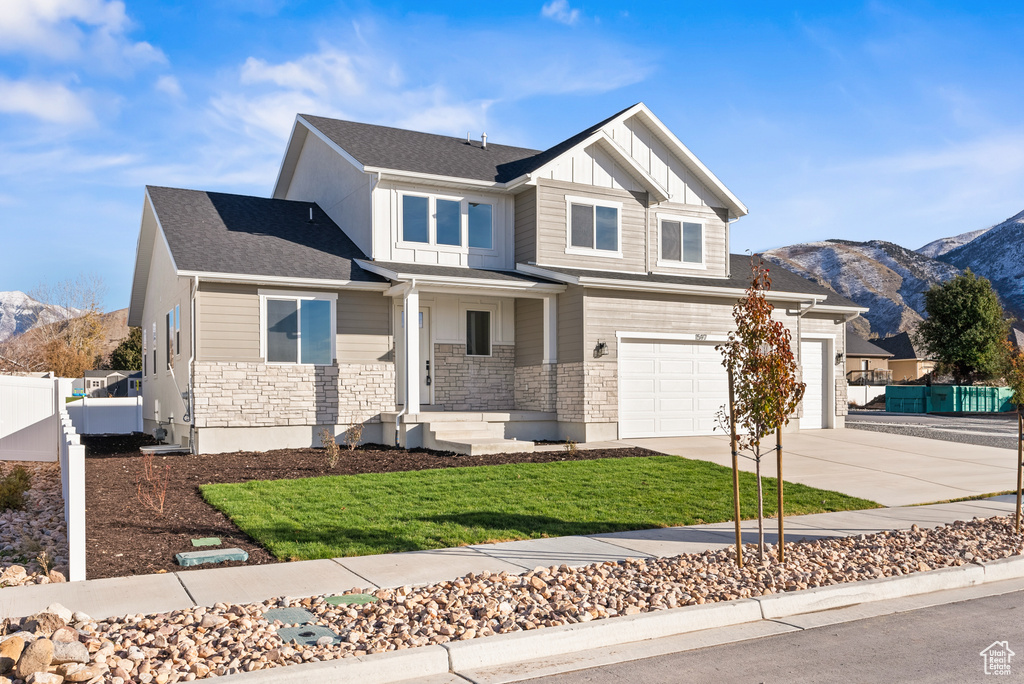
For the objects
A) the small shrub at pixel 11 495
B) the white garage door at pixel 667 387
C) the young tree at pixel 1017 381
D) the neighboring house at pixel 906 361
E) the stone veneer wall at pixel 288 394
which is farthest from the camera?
the neighboring house at pixel 906 361

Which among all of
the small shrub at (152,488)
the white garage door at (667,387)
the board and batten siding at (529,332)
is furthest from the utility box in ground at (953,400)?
the small shrub at (152,488)

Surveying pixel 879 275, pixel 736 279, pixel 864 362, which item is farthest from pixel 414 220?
pixel 879 275

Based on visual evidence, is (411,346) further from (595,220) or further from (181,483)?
(595,220)

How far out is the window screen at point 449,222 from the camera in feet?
60.8

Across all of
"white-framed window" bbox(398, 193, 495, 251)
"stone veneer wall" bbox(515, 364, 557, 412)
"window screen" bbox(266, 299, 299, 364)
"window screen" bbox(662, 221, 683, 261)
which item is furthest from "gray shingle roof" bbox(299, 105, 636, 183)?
"stone veneer wall" bbox(515, 364, 557, 412)

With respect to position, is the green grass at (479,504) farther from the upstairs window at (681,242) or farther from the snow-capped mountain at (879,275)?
the snow-capped mountain at (879,275)

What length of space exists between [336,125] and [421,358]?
6659mm

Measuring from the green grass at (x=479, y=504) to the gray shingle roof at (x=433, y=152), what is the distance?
26.1 feet

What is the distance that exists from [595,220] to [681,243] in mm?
2668

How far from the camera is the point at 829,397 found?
2108 centimetres

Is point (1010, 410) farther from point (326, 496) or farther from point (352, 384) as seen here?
point (326, 496)

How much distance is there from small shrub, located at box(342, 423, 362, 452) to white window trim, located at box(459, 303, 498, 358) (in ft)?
11.6

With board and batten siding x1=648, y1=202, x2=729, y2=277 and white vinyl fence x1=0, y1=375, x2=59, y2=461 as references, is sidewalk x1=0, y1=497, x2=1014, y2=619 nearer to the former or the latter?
white vinyl fence x1=0, y1=375, x2=59, y2=461

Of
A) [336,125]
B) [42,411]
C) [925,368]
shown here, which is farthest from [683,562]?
[925,368]
